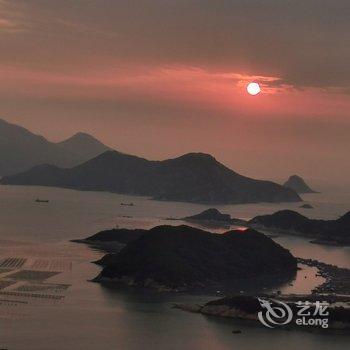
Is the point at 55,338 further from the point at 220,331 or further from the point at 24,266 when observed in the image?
the point at 24,266

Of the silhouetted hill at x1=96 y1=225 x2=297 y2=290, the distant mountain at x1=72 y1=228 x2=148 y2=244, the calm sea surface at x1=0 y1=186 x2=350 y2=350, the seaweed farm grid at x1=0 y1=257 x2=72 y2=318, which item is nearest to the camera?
the calm sea surface at x1=0 y1=186 x2=350 y2=350

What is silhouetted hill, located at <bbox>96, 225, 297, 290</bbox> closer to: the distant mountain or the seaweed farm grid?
the seaweed farm grid

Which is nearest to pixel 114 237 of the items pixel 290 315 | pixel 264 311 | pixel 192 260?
pixel 192 260

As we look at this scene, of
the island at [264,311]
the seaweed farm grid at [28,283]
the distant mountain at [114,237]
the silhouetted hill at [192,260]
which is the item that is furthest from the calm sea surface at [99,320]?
the distant mountain at [114,237]

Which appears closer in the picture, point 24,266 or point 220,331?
point 220,331

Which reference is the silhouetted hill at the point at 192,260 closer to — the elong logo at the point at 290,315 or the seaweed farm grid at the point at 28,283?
the seaweed farm grid at the point at 28,283

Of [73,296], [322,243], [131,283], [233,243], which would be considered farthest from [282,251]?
[322,243]

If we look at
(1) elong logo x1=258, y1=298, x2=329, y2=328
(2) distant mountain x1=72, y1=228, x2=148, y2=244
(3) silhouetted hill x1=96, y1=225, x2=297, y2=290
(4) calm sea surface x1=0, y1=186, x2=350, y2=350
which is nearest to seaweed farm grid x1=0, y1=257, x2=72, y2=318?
(4) calm sea surface x1=0, y1=186, x2=350, y2=350

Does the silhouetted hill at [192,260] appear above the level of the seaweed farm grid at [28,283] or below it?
above

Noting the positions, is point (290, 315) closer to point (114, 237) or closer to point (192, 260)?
point (192, 260)
